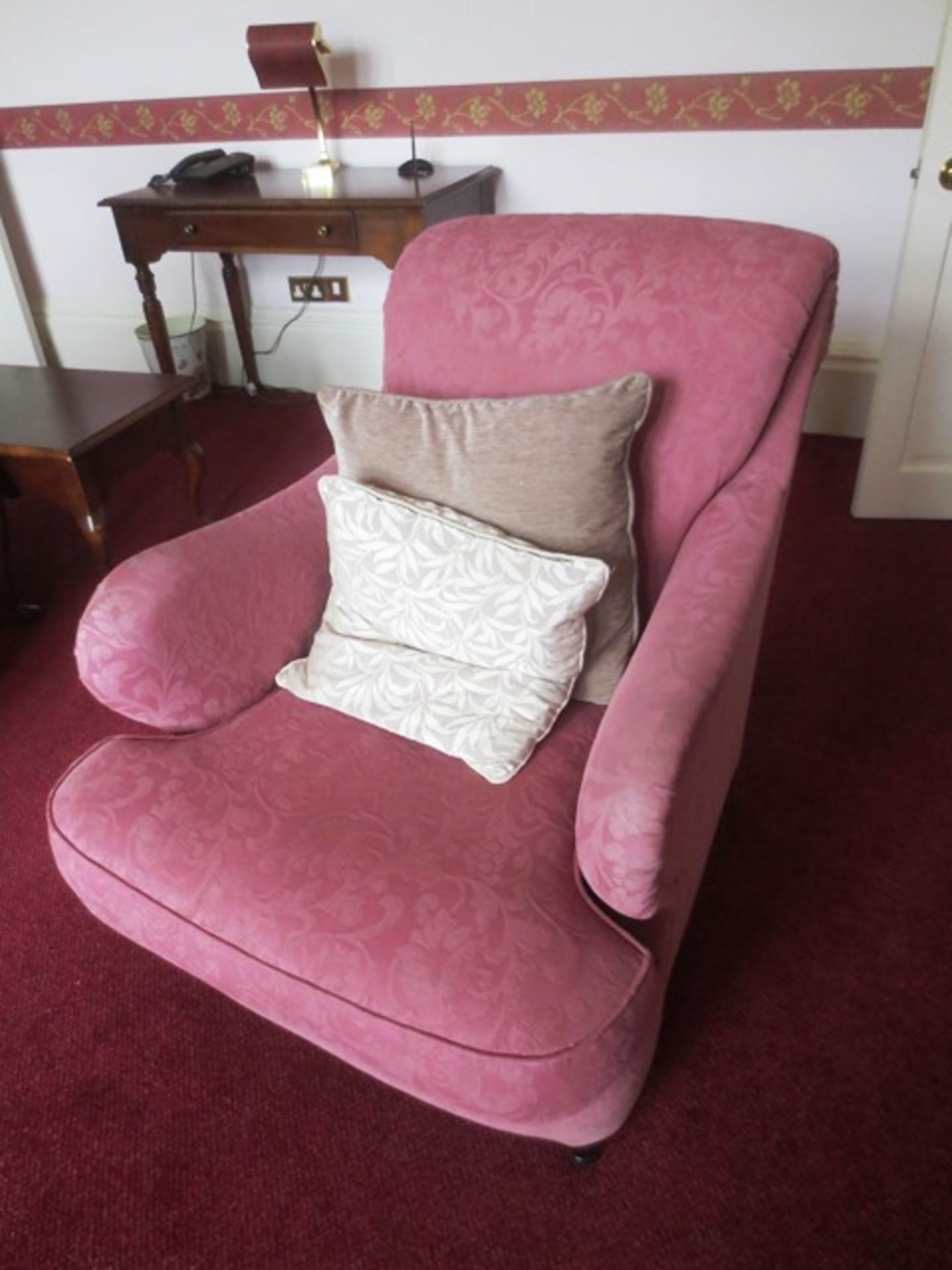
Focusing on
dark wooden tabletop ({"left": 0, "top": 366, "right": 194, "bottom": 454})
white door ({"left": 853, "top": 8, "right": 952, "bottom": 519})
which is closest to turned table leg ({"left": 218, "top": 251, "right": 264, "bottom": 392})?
dark wooden tabletop ({"left": 0, "top": 366, "right": 194, "bottom": 454})

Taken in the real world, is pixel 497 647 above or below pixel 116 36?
below

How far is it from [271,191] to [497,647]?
1.84 meters

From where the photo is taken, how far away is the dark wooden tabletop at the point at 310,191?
7.02ft

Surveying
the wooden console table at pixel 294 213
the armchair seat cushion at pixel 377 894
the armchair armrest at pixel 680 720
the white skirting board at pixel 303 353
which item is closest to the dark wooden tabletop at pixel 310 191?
the wooden console table at pixel 294 213

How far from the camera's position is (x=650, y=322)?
1.07 metres

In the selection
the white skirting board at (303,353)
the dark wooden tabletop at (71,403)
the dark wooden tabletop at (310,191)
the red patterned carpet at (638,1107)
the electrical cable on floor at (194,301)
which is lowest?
the red patterned carpet at (638,1107)

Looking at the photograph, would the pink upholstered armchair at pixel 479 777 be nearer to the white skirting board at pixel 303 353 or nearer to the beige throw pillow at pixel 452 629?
the beige throw pillow at pixel 452 629

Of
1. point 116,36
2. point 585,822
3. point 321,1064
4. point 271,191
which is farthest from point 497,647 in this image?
point 116,36

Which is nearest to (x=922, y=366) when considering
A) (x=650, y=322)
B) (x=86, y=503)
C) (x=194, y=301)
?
(x=650, y=322)

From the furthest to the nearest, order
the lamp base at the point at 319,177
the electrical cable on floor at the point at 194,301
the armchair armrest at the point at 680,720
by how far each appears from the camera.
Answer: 1. the electrical cable on floor at the point at 194,301
2. the lamp base at the point at 319,177
3. the armchair armrest at the point at 680,720

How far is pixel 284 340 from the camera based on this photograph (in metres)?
2.99

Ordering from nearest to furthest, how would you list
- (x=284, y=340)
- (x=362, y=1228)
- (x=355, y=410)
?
1. (x=362, y=1228)
2. (x=355, y=410)
3. (x=284, y=340)

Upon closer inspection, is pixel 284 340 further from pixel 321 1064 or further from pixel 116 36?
pixel 321 1064

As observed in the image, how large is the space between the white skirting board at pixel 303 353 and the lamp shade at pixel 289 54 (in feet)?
2.32
